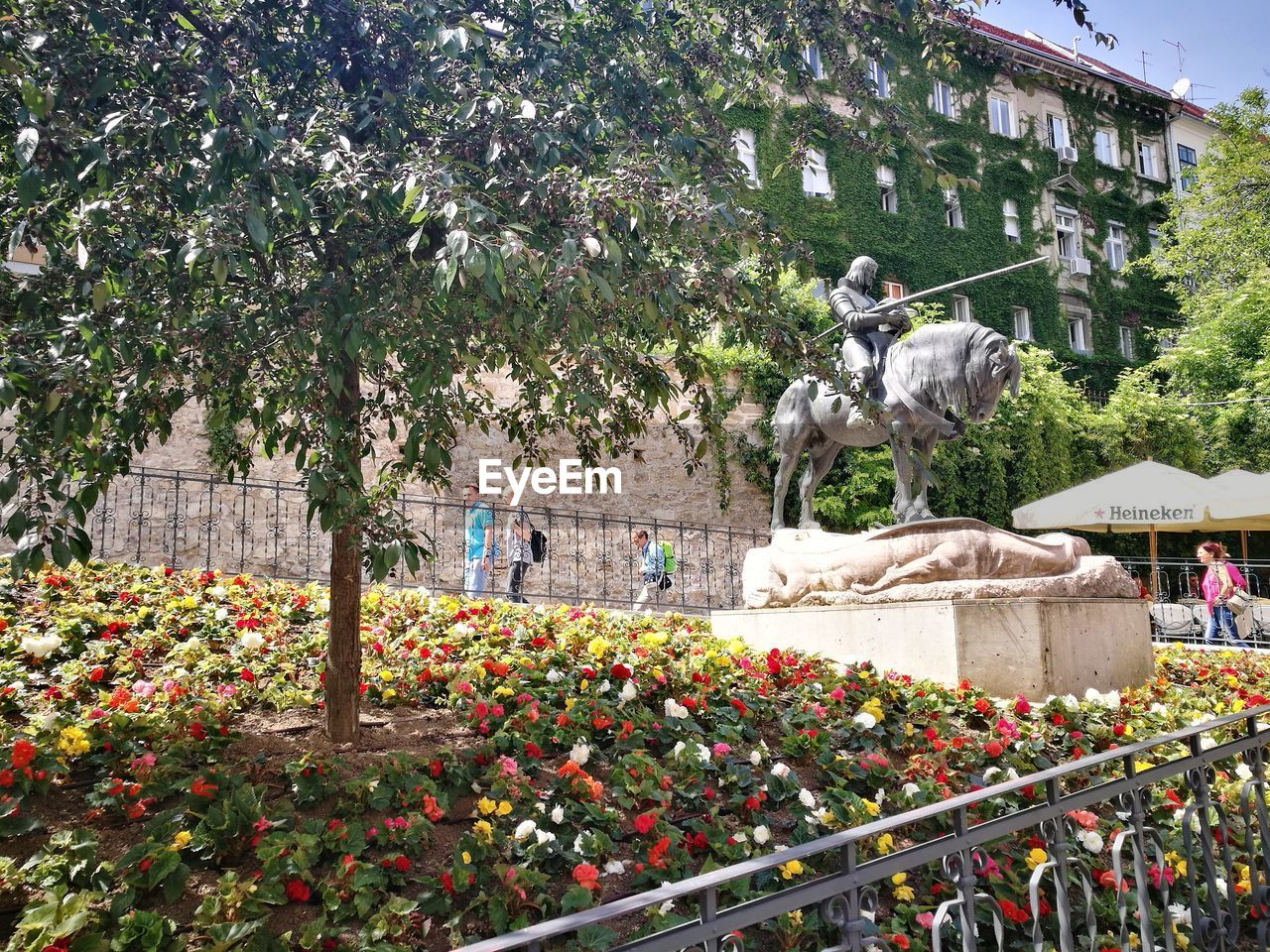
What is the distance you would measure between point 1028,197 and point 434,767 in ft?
94.5

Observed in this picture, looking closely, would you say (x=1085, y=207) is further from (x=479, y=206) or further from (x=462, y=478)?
(x=479, y=206)

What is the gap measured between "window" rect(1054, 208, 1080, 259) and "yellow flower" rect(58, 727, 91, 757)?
99.3 ft

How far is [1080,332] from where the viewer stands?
28219 millimetres

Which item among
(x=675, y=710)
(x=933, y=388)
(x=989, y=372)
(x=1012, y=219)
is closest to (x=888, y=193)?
(x=1012, y=219)

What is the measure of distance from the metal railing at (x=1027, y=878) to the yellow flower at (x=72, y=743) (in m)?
1.89

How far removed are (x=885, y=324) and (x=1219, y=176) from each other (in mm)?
22152

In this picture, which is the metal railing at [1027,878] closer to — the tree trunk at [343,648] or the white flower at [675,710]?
the white flower at [675,710]

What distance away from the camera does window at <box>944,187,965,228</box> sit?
25.9 m

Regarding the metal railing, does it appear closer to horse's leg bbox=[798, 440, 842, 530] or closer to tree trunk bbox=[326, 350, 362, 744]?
tree trunk bbox=[326, 350, 362, 744]

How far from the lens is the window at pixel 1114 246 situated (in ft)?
96.6

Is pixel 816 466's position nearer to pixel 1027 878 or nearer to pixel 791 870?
pixel 1027 878

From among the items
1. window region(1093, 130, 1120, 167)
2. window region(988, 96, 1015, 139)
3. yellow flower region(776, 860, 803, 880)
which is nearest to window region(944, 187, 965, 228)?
window region(988, 96, 1015, 139)

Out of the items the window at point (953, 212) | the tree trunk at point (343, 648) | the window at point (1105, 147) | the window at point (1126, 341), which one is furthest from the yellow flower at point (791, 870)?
the window at point (1105, 147)

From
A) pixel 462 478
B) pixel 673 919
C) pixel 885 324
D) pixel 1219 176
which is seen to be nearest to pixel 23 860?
pixel 673 919
